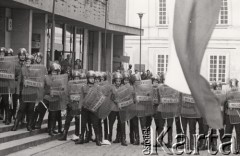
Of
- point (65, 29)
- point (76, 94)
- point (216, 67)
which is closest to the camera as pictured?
point (216, 67)

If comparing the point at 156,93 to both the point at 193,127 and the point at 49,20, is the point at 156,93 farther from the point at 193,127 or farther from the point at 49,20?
the point at 49,20

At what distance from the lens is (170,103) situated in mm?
13445

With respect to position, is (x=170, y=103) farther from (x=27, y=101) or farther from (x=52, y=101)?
(x=27, y=101)

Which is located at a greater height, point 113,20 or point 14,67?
point 113,20

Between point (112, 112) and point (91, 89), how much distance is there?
3.13ft

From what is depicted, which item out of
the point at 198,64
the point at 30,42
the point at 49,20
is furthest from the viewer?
the point at 49,20

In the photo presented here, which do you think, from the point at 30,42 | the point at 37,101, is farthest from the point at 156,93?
the point at 30,42

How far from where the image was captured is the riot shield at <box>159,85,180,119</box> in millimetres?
13375

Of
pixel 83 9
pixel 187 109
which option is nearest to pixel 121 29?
pixel 83 9

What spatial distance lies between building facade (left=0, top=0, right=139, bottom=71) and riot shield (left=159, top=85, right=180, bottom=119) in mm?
8671

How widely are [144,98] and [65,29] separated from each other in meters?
17.4

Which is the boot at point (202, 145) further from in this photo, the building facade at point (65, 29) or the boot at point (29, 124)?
the building facade at point (65, 29)

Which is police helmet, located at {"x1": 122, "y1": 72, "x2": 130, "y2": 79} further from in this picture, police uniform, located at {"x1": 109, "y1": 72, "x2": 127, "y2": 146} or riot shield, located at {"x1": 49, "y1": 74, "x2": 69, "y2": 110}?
riot shield, located at {"x1": 49, "y1": 74, "x2": 69, "y2": 110}

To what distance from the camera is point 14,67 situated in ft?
43.6
